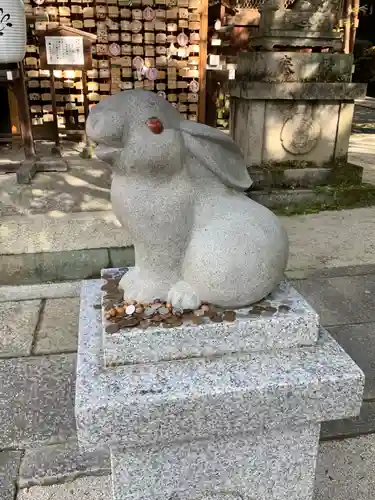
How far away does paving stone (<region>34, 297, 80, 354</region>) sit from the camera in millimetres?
2957

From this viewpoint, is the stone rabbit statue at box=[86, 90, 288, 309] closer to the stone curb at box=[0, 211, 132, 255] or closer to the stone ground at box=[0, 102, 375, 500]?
the stone ground at box=[0, 102, 375, 500]

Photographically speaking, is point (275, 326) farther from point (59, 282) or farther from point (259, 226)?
point (59, 282)

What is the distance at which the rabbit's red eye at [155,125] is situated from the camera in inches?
62.2

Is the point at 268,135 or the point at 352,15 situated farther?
the point at 352,15

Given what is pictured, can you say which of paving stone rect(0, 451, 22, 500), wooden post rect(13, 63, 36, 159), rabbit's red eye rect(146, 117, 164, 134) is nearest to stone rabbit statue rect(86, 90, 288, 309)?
rabbit's red eye rect(146, 117, 164, 134)

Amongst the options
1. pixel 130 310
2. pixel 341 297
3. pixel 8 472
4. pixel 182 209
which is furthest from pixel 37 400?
pixel 341 297

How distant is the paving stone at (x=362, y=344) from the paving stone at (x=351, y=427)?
11 cm

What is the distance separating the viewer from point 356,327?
319 cm

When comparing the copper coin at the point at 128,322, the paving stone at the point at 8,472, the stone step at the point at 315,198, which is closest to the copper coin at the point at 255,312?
the copper coin at the point at 128,322

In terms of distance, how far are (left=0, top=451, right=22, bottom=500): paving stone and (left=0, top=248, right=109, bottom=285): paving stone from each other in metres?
1.79

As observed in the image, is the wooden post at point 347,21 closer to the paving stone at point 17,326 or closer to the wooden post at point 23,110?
the wooden post at point 23,110

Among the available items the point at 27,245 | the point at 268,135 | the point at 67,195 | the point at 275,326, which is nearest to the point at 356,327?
the point at 275,326

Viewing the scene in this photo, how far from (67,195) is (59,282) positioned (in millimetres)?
1719

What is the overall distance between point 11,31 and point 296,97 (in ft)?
10.3
